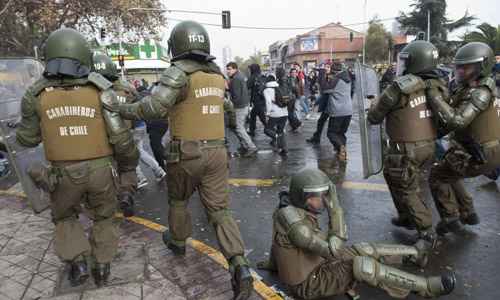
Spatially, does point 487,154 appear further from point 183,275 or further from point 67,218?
point 67,218

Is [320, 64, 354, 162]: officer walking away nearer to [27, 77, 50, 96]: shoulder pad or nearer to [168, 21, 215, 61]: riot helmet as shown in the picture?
[168, 21, 215, 61]: riot helmet

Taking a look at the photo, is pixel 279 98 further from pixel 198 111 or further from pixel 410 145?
pixel 198 111

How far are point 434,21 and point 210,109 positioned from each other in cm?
4652

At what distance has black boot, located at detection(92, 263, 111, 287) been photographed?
323 cm

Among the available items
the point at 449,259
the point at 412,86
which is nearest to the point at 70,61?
the point at 412,86

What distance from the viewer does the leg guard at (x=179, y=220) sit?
3.46 m

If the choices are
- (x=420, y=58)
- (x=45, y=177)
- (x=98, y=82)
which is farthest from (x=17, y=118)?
(x=420, y=58)

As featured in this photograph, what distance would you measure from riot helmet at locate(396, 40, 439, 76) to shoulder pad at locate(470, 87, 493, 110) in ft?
1.43

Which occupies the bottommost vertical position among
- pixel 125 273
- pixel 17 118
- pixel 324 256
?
pixel 125 273

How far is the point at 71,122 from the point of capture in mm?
2957

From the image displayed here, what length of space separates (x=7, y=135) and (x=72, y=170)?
38.6 inches

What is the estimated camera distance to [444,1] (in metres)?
43.0

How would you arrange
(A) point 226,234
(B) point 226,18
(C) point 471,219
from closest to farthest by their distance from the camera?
1. (A) point 226,234
2. (C) point 471,219
3. (B) point 226,18

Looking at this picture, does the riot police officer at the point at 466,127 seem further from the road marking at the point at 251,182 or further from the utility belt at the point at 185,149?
the road marking at the point at 251,182
